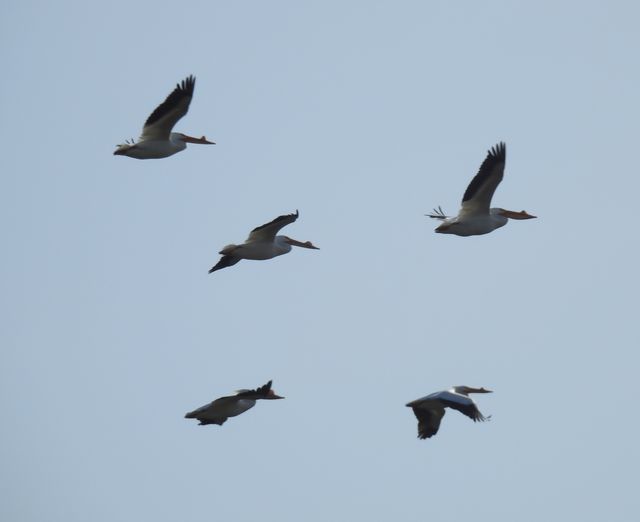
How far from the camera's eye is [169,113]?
70.2 feet

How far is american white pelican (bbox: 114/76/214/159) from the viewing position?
21.2 metres

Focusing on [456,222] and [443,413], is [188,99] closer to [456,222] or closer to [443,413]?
[456,222]

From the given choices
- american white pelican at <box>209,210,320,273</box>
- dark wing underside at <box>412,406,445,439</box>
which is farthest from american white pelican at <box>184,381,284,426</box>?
american white pelican at <box>209,210,320,273</box>

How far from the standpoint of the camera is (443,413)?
19281 mm

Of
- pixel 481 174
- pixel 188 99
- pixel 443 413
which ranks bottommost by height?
pixel 443 413

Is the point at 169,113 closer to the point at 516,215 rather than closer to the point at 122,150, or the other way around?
the point at 122,150

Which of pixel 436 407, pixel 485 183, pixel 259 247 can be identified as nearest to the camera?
pixel 436 407

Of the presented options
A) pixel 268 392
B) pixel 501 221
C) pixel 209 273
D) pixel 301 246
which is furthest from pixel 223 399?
pixel 501 221

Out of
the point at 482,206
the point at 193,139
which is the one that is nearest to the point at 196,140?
the point at 193,139

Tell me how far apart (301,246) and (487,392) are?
4.30 meters

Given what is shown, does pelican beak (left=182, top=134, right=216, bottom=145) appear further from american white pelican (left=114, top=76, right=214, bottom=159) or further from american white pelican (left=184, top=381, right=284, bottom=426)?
american white pelican (left=184, top=381, right=284, bottom=426)

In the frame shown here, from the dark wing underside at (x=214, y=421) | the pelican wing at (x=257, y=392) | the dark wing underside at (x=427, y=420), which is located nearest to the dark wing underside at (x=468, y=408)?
the dark wing underside at (x=427, y=420)

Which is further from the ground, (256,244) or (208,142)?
(208,142)

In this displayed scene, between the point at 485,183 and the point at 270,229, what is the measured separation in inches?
141
